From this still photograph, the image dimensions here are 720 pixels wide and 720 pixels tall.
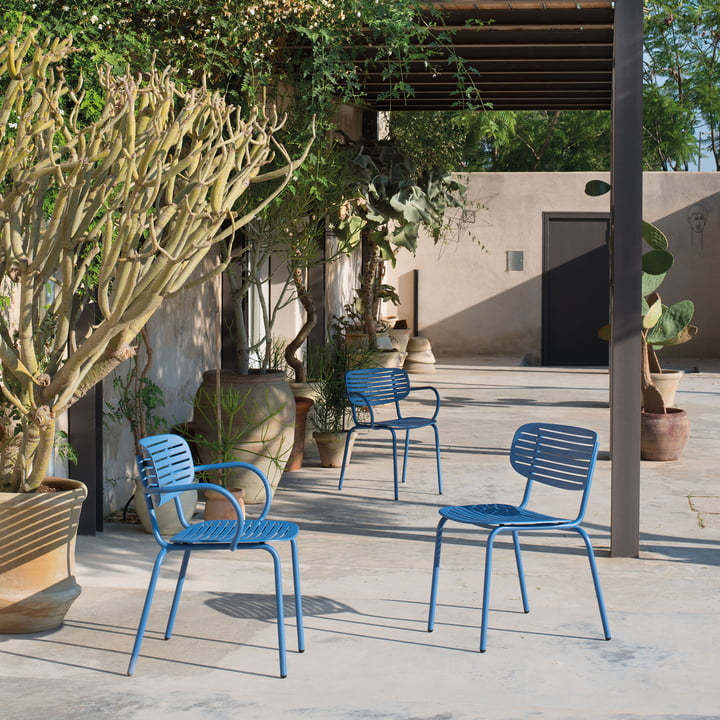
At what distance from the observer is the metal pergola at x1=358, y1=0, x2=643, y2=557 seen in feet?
16.1

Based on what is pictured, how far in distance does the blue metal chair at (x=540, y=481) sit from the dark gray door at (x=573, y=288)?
1087 centimetres

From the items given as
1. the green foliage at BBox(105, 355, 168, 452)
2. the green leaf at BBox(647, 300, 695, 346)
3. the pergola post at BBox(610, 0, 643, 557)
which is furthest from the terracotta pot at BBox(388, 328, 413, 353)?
the pergola post at BBox(610, 0, 643, 557)

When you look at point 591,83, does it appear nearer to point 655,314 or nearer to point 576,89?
point 576,89

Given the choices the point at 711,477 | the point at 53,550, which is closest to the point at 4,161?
the point at 53,550

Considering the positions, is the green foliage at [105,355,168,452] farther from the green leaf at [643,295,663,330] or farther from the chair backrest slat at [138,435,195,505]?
the green leaf at [643,295,663,330]

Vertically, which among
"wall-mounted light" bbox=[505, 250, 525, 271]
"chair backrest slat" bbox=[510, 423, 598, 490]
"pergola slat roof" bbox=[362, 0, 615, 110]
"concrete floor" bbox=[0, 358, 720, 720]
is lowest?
"concrete floor" bbox=[0, 358, 720, 720]

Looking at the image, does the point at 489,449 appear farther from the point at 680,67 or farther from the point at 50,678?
the point at 680,67

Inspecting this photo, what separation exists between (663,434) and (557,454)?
3.57 meters

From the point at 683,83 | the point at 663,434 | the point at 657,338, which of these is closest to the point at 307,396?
the point at 663,434

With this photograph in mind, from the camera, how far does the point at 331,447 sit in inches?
283

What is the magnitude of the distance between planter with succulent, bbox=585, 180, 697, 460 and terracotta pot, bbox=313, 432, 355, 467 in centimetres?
213

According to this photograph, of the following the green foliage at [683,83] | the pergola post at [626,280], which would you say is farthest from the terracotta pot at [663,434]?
the green foliage at [683,83]

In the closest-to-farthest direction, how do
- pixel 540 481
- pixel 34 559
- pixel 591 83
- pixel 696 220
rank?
1. pixel 34 559
2. pixel 540 481
3. pixel 591 83
4. pixel 696 220

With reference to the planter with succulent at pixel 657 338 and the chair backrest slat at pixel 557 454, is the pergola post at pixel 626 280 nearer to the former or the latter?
the chair backrest slat at pixel 557 454
